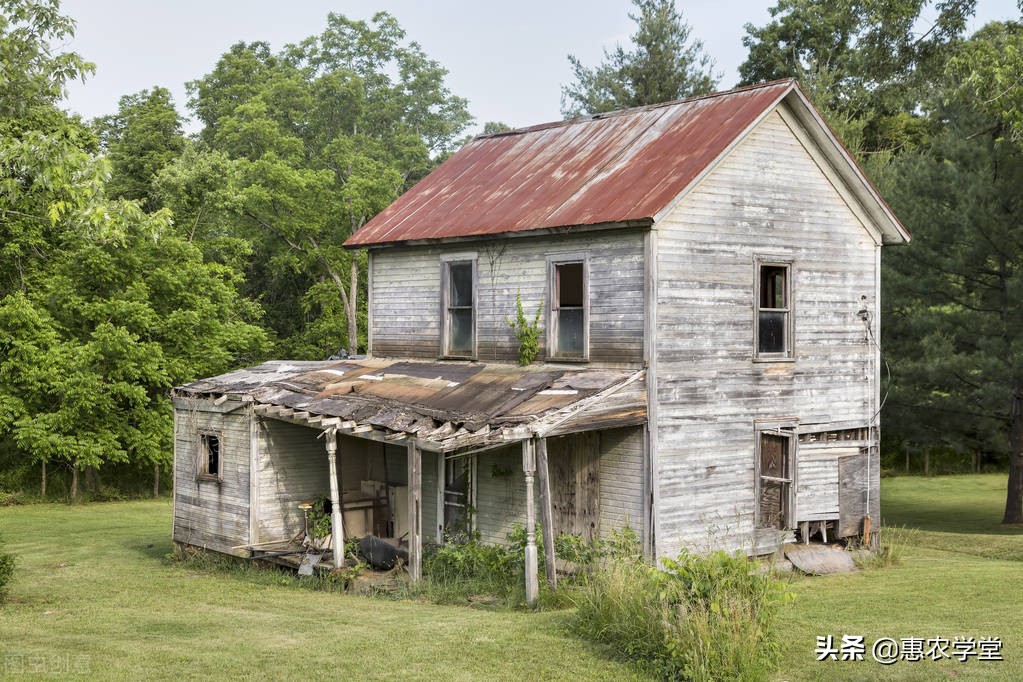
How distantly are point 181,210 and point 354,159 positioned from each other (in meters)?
7.82

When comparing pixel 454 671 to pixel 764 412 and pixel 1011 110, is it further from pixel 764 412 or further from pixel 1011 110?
pixel 1011 110

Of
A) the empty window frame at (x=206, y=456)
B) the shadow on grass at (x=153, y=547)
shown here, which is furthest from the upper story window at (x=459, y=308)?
the shadow on grass at (x=153, y=547)

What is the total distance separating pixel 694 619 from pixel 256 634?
19.4 feet

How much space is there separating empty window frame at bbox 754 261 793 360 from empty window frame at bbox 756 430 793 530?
1488 mm

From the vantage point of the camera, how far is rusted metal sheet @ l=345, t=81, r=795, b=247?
1994 centimetres

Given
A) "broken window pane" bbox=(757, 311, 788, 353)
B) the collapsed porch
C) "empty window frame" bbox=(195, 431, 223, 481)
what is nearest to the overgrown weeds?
"broken window pane" bbox=(757, 311, 788, 353)

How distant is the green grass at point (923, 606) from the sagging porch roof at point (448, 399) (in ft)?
14.2

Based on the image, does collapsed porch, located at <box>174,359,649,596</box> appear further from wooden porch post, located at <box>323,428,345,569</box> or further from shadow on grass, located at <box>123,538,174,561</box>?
shadow on grass, located at <box>123,538,174,561</box>

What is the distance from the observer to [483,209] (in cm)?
2286

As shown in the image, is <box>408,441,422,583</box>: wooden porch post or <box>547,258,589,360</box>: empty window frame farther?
<box>547,258,589,360</box>: empty window frame

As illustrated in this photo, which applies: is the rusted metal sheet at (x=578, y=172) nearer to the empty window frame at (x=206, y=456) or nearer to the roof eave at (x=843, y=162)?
the roof eave at (x=843, y=162)

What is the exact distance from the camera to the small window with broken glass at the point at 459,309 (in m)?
22.5

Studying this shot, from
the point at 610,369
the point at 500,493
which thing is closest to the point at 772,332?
the point at 610,369

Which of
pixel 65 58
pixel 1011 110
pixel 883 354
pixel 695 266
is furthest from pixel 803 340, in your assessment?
pixel 65 58
